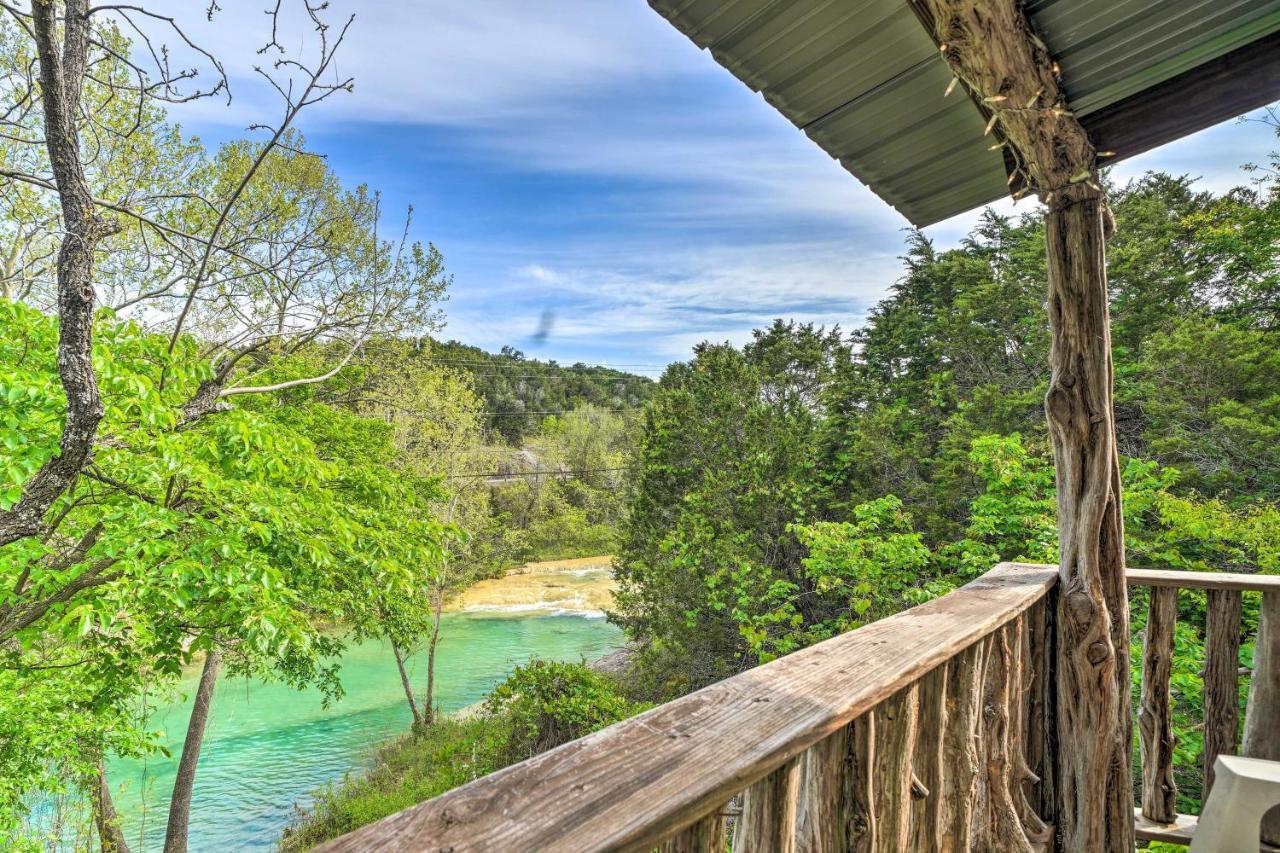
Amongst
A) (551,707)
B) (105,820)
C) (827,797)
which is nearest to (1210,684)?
(827,797)

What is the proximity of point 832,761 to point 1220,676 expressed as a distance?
180 centimetres

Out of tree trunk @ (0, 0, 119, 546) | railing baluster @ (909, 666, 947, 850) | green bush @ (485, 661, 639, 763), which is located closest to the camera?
railing baluster @ (909, 666, 947, 850)

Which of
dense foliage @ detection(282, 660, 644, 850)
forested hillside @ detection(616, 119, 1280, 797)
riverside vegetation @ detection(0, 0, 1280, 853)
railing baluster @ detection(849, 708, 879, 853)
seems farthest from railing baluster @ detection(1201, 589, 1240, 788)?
dense foliage @ detection(282, 660, 644, 850)

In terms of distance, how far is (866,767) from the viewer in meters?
0.69

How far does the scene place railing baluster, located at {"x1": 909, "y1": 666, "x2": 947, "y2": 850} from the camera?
864 millimetres

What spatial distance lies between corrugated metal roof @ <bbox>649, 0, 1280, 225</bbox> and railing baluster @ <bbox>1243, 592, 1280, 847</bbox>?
1457 mm

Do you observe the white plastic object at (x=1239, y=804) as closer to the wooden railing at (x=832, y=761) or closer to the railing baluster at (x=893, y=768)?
the wooden railing at (x=832, y=761)

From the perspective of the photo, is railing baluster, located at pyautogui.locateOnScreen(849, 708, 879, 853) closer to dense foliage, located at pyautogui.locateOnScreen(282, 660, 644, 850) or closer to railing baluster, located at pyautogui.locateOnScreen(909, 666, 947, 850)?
railing baluster, located at pyautogui.locateOnScreen(909, 666, 947, 850)

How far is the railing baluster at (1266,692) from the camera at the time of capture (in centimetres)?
158

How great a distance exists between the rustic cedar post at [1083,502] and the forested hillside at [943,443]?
3588mm

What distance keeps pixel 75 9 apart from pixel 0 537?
2.35 metres

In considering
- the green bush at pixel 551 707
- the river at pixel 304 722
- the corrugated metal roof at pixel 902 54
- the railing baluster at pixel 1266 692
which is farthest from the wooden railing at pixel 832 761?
the river at pixel 304 722

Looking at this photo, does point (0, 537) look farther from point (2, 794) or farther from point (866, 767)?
point (866, 767)

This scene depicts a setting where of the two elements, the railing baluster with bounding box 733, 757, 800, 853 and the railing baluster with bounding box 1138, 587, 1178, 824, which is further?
the railing baluster with bounding box 1138, 587, 1178, 824
